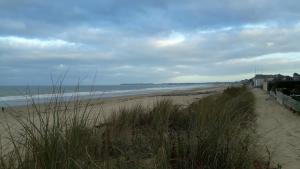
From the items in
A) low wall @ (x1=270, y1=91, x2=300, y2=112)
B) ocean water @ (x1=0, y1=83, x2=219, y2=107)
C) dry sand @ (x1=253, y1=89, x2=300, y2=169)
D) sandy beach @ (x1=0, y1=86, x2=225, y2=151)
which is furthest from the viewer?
low wall @ (x1=270, y1=91, x2=300, y2=112)

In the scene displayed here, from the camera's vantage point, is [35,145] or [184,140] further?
[184,140]

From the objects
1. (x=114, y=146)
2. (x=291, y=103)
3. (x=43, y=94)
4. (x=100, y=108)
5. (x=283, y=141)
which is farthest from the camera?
(x=291, y=103)

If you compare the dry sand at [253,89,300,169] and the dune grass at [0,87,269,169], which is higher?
the dune grass at [0,87,269,169]

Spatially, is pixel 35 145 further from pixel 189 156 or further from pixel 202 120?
pixel 202 120

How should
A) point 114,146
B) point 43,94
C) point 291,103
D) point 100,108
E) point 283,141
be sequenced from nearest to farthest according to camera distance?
1. point 114,146
2. point 100,108
3. point 43,94
4. point 283,141
5. point 291,103

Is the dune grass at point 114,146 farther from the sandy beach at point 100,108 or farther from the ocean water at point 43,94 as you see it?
the sandy beach at point 100,108

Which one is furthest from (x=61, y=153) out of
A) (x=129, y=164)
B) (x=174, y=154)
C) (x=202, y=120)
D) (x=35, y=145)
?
(x=202, y=120)

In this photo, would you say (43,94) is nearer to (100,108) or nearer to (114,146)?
(100,108)

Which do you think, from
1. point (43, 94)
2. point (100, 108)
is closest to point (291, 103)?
point (100, 108)

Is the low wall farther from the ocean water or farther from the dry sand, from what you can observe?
the ocean water

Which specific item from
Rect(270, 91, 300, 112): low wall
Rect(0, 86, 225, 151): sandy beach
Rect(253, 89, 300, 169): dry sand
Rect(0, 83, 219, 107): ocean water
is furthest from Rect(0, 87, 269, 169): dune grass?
Rect(270, 91, 300, 112): low wall

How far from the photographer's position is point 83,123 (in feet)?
11.7

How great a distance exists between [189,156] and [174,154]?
0.18 meters

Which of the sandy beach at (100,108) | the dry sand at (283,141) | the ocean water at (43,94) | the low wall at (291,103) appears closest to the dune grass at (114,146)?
the ocean water at (43,94)
